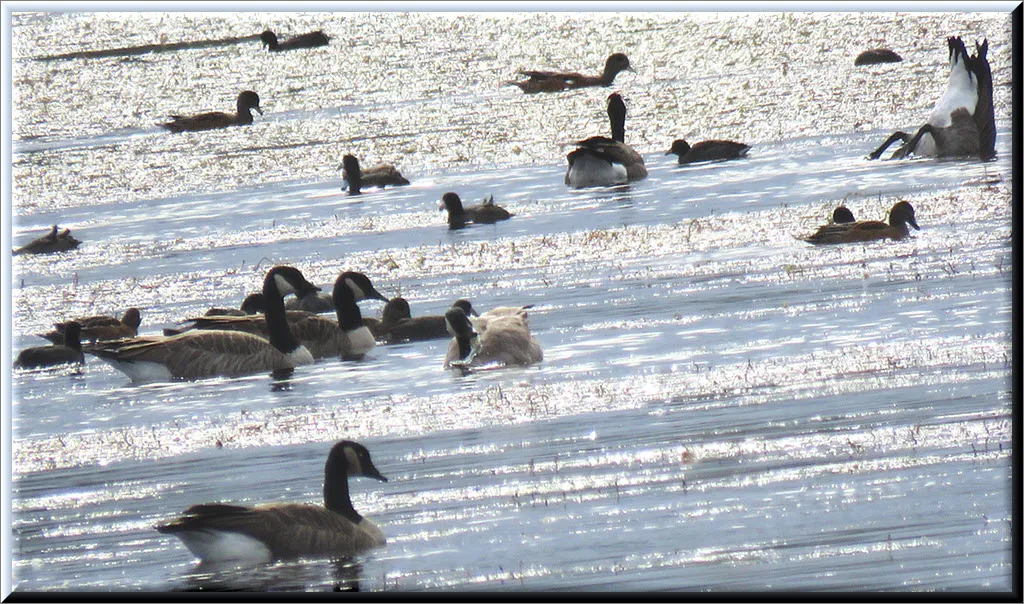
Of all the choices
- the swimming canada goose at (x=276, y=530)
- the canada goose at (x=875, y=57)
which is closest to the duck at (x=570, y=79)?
the canada goose at (x=875, y=57)

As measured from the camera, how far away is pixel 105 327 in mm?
12703

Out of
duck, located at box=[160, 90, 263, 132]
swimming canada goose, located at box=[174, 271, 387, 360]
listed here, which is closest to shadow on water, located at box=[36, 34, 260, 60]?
duck, located at box=[160, 90, 263, 132]

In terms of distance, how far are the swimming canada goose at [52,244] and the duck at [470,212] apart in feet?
12.6

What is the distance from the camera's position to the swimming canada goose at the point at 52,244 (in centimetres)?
1024

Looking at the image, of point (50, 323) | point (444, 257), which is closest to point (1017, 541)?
point (50, 323)

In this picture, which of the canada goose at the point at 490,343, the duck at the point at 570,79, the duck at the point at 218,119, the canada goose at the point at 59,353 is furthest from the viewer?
the duck at the point at 218,119

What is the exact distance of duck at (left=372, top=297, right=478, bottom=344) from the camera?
43.3ft

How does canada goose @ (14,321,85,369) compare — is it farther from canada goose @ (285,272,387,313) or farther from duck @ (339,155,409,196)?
duck @ (339,155,409,196)

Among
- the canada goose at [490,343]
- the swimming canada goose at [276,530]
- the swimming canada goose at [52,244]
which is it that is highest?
the swimming canada goose at [52,244]

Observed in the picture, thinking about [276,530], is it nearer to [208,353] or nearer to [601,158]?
[208,353]

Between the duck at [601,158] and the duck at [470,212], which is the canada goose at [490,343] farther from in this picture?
the duck at [601,158]

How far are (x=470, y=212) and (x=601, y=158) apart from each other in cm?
213

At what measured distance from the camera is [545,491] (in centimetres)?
904

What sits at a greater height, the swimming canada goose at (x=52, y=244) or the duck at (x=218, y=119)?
the duck at (x=218, y=119)
